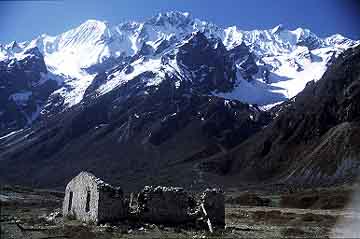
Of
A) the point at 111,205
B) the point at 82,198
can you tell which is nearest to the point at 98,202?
the point at 111,205

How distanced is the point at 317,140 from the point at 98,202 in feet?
450

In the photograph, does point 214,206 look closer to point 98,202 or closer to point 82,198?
point 98,202

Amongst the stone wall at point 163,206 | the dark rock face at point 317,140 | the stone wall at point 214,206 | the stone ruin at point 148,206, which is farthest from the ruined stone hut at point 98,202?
the dark rock face at point 317,140

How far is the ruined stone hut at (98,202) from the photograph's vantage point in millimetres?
29672

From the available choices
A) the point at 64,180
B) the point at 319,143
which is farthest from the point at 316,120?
the point at 64,180

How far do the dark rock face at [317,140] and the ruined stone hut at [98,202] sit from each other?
9948cm

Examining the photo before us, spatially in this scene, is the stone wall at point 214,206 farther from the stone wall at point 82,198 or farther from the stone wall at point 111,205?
the stone wall at point 82,198

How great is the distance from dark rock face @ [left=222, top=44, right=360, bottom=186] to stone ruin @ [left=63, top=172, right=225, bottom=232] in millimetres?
96052

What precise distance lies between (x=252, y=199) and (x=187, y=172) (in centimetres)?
8849

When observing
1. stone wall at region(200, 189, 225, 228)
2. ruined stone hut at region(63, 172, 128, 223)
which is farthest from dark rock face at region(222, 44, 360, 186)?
ruined stone hut at region(63, 172, 128, 223)

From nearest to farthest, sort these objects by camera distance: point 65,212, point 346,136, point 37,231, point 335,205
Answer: point 37,231
point 65,212
point 335,205
point 346,136

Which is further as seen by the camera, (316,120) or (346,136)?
(316,120)

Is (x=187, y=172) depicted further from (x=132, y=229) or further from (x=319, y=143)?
(x=132, y=229)

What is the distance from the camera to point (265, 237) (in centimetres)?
2725
